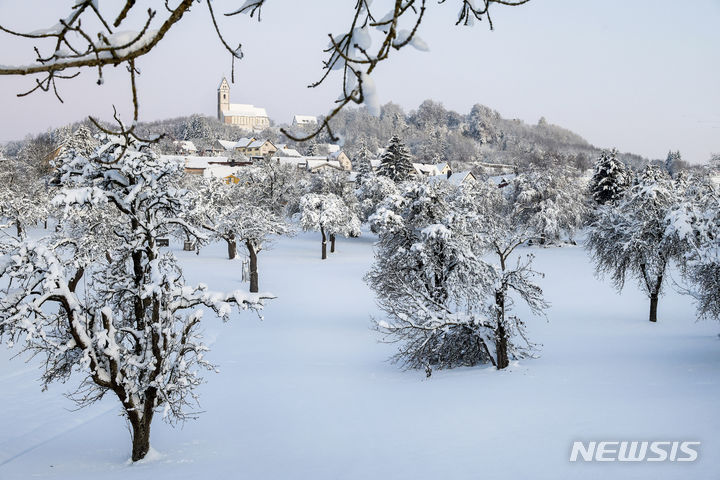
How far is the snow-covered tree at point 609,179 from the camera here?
145 ft

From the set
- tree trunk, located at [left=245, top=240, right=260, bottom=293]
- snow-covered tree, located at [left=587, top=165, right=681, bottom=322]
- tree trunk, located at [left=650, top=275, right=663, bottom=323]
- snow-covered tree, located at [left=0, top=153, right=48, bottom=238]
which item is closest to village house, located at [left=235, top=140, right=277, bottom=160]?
snow-covered tree, located at [left=0, top=153, right=48, bottom=238]

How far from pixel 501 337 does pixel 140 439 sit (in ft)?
27.8

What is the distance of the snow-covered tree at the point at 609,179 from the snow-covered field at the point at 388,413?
2859cm

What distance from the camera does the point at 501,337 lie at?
12.0m

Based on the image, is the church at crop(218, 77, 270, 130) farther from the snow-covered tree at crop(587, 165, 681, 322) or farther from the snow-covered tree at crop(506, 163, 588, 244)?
the snow-covered tree at crop(587, 165, 681, 322)

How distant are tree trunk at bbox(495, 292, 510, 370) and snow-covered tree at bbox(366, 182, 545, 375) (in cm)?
2

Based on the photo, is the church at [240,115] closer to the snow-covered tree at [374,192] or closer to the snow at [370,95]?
the snow-covered tree at [374,192]

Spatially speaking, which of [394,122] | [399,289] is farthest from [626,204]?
[394,122]

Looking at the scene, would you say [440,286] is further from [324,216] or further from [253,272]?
[324,216]

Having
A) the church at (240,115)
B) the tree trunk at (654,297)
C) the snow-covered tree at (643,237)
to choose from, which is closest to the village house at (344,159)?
the church at (240,115)

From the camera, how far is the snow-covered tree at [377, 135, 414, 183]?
158ft

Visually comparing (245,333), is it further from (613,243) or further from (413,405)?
(613,243)

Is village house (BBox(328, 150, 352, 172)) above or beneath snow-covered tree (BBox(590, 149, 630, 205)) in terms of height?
above

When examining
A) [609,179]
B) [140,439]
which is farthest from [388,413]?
[609,179]
